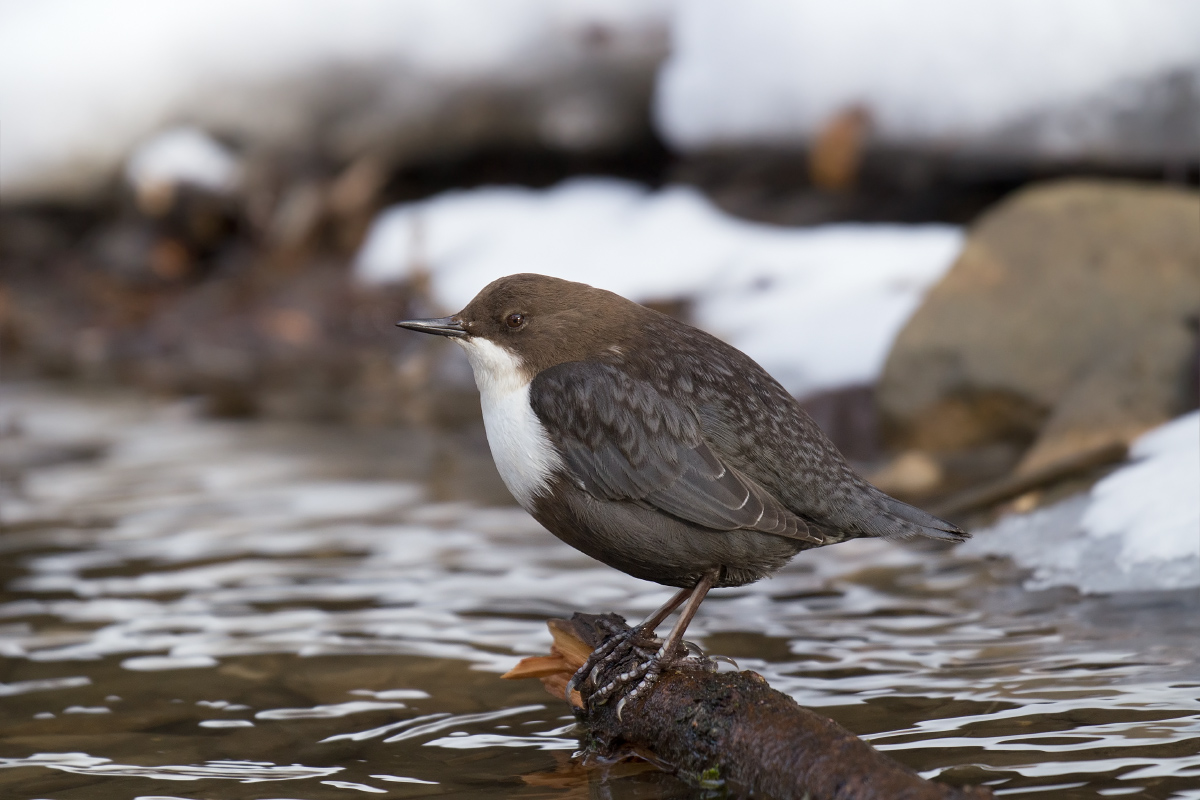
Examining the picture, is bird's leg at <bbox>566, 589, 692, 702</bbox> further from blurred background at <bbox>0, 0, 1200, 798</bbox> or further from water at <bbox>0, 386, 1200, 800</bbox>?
blurred background at <bbox>0, 0, 1200, 798</bbox>

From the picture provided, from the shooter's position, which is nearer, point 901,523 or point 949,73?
point 901,523

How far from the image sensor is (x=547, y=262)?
915 centimetres

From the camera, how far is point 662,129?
9.27 meters

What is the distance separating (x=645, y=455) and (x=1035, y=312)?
352 centimetres

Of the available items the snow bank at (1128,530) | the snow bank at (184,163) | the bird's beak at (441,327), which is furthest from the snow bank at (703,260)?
the bird's beak at (441,327)

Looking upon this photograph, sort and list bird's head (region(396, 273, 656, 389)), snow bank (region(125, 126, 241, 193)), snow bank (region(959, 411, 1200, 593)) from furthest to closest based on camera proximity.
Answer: snow bank (region(125, 126, 241, 193))
snow bank (region(959, 411, 1200, 593))
bird's head (region(396, 273, 656, 389))

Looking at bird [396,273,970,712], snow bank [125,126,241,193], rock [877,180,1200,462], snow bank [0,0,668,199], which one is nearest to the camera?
bird [396,273,970,712]

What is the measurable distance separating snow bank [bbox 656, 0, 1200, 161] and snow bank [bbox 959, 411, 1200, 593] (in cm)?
314

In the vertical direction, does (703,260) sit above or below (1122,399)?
above

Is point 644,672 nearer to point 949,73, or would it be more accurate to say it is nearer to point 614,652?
point 614,652

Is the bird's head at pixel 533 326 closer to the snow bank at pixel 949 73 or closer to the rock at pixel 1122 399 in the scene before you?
the rock at pixel 1122 399

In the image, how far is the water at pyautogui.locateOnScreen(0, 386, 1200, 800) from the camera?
3.05m

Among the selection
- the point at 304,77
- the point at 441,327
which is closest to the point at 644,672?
the point at 441,327

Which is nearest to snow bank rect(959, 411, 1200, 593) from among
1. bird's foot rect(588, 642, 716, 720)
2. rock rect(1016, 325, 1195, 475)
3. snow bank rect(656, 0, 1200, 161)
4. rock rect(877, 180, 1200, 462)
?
rock rect(1016, 325, 1195, 475)
